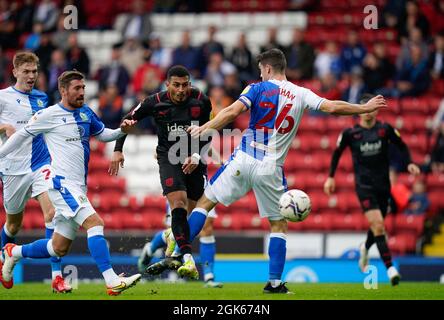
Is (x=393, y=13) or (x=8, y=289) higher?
(x=393, y=13)

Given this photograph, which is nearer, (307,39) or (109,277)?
(109,277)

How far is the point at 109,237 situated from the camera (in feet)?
59.8

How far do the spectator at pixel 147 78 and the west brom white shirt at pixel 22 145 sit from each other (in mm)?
8587

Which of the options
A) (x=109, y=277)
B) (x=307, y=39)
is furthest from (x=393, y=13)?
(x=109, y=277)

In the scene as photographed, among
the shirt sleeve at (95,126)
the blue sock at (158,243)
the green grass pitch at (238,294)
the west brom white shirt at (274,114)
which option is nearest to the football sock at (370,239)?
the green grass pitch at (238,294)

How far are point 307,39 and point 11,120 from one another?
11800 millimetres

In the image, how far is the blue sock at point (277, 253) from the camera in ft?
38.0

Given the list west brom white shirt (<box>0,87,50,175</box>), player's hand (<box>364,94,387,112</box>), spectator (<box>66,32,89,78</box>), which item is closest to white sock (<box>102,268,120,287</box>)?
west brom white shirt (<box>0,87,50,175</box>)

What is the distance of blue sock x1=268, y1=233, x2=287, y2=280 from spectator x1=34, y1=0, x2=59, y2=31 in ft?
45.6

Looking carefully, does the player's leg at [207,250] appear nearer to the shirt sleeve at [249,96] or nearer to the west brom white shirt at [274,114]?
the west brom white shirt at [274,114]

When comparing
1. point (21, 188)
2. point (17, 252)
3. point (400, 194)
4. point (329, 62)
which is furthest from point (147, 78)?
point (17, 252)

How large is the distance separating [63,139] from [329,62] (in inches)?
449

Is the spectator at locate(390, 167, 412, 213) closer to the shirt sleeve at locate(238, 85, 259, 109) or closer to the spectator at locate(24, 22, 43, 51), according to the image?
the shirt sleeve at locate(238, 85, 259, 109)

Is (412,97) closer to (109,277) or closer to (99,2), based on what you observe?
(99,2)
